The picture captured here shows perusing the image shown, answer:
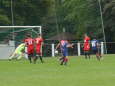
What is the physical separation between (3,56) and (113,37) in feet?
84.0

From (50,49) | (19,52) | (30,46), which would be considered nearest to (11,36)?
(19,52)

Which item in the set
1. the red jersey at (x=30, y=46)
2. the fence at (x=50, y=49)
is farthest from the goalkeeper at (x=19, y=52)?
the red jersey at (x=30, y=46)

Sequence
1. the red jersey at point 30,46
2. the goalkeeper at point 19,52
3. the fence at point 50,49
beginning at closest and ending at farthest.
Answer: the red jersey at point 30,46, the goalkeeper at point 19,52, the fence at point 50,49

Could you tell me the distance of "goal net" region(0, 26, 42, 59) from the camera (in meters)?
42.9

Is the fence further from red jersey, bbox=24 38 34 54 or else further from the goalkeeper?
red jersey, bbox=24 38 34 54

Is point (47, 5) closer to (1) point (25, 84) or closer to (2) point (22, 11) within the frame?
(2) point (22, 11)

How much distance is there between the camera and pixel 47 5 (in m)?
64.6

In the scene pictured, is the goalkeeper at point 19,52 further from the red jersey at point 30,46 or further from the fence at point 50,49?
the red jersey at point 30,46

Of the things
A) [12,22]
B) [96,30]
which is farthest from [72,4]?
[12,22]

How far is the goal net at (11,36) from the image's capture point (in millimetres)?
42938

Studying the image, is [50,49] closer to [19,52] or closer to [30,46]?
[19,52]

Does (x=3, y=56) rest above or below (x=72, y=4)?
below

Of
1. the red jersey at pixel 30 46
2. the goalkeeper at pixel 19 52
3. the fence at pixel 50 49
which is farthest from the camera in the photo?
the fence at pixel 50 49

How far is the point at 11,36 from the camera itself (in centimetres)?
4406
